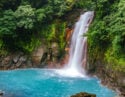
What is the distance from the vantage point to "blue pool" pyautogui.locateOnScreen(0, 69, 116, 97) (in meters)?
18.4

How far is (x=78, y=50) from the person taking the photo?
24078 mm

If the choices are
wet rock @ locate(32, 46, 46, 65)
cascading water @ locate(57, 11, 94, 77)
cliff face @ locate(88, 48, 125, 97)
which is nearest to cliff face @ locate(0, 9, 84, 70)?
wet rock @ locate(32, 46, 46, 65)

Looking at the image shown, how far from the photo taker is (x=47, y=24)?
25766mm

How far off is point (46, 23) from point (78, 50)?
3.66 meters

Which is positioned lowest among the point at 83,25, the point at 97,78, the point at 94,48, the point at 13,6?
the point at 97,78

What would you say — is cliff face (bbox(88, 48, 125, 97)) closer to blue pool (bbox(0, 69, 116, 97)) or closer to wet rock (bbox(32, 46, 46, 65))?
blue pool (bbox(0, 69, 116, 97))

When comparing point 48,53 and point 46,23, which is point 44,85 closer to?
point 48,53

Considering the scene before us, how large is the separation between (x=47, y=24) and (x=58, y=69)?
3.81 meters

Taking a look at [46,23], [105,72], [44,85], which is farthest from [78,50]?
[44,85]

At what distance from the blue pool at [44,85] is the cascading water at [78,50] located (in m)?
1.36

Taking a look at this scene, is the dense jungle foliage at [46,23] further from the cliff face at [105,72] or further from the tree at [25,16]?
the cliff face at [105,72]

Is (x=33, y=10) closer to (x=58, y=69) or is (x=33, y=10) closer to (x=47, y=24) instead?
(x=47, y=24)

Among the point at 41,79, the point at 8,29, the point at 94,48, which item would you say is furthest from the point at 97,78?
the point at 8,29

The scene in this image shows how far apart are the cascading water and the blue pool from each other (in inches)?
53.4
